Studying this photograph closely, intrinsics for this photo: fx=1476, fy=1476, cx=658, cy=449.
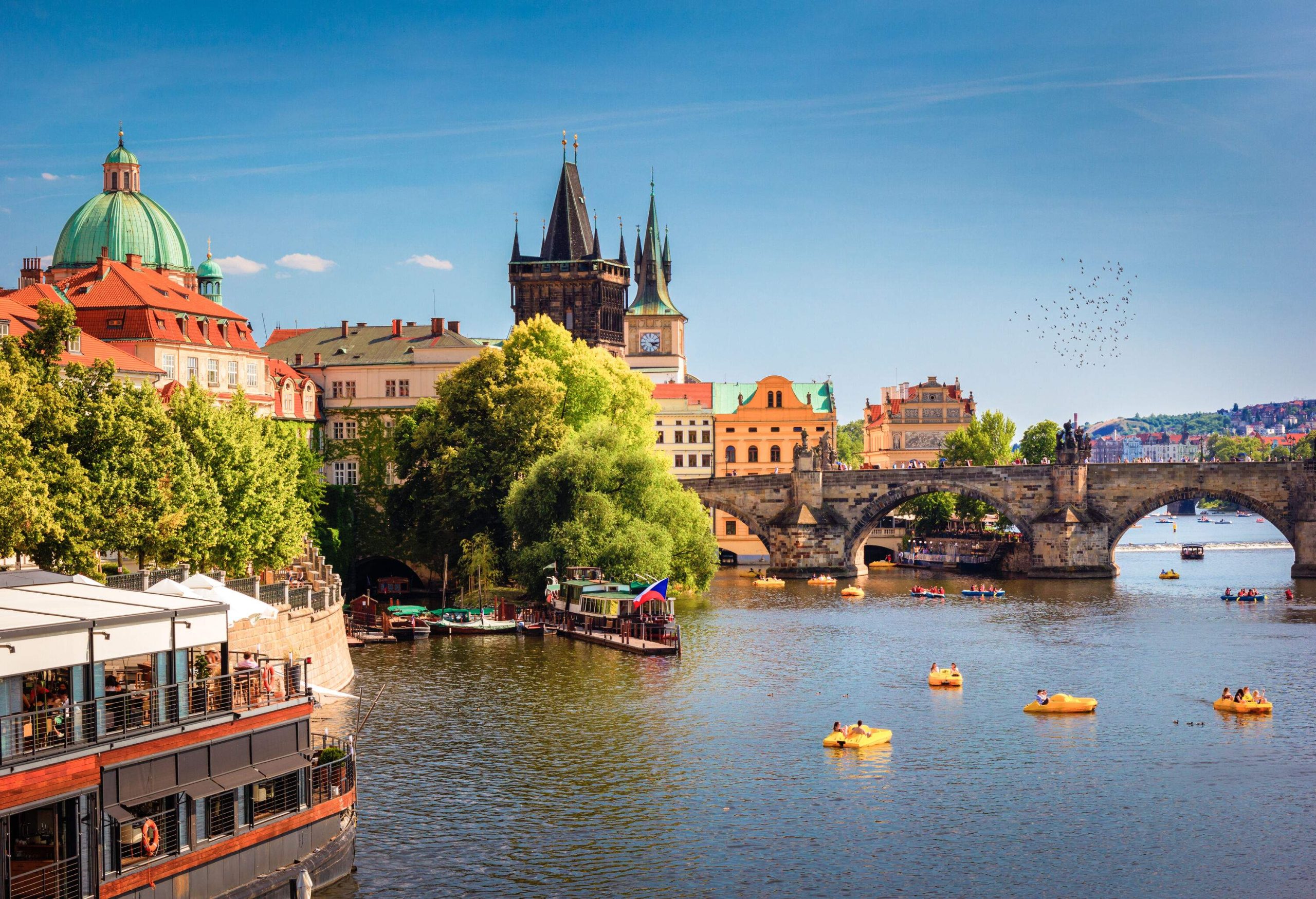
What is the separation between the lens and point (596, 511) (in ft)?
251

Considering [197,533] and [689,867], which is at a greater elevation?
[197,533]

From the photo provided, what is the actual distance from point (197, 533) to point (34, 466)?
804 cm

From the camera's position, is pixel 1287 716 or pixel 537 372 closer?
pixel 1287 716

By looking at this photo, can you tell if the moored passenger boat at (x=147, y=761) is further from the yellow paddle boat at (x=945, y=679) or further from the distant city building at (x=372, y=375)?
the distant city building at (x=372, y=375)

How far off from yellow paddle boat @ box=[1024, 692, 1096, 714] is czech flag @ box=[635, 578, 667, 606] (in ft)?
70.4

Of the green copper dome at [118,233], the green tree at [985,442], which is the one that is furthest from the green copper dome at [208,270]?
the green tree at [985,442]

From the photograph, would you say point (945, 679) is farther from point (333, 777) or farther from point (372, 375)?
point (372, 375)

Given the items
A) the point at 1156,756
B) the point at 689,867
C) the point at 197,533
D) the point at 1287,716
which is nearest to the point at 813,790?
the point at 689,867

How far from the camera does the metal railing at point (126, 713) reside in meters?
25.5

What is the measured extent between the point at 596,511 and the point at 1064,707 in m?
30.0

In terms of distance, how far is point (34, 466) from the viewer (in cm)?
4412

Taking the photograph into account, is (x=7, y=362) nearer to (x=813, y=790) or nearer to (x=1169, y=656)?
(x=813, y=790)

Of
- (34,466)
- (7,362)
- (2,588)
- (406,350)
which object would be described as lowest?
(2,588)

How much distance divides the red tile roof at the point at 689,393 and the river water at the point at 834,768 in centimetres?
5976
